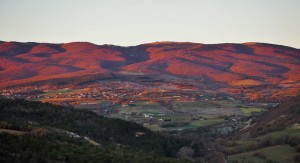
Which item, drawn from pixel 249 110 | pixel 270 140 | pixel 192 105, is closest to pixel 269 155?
pixel 270 140

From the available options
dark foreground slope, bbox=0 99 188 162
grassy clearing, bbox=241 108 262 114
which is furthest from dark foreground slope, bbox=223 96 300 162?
grassy clearing, bbox=241 108 262 114

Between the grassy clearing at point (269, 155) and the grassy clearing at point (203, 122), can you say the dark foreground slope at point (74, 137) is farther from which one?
the grassy clearing at point (203, 122)

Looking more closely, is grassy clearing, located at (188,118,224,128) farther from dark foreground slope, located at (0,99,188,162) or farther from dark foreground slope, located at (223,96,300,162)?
dark foreground slope, located at (0,99,188,162)

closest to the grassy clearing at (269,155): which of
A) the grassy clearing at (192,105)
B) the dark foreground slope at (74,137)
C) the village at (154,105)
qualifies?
the dark foreground slope at (74,137)

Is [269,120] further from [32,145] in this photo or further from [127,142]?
[32,145]

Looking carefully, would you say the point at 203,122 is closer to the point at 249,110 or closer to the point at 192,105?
the point at 249,110

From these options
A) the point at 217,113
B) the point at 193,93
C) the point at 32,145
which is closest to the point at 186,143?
the point at 32,145
